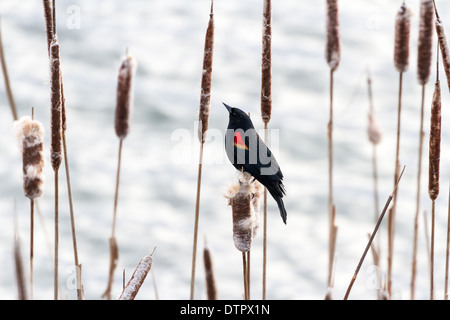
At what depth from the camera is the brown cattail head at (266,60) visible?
1676 millimetres

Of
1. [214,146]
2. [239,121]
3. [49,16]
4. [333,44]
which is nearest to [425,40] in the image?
[333,44]

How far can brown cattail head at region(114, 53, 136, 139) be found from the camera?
209cm

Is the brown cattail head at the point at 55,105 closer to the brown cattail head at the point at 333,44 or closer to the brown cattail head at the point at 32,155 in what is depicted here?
the brown cattail head at the point at 32,155

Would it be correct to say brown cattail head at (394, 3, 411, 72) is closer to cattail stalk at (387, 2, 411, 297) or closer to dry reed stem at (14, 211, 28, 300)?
cattail stalk at (387, 2, 411, 297)

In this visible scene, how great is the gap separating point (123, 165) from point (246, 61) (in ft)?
5.82

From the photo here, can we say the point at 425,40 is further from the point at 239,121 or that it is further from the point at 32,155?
the point at 32,155

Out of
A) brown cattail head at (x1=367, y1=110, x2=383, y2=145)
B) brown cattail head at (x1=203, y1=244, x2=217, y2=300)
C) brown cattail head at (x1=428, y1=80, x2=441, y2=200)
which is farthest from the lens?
brown cattail head at (x1=367, y1=110, x2=383, y2=145)

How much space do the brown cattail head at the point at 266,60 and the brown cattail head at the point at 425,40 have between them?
599mm

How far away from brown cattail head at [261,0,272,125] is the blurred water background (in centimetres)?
192

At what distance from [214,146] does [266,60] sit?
194 centimetres

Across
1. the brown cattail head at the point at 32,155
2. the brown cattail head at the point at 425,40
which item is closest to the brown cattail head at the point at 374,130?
the brown cattail head at the point at 425,40

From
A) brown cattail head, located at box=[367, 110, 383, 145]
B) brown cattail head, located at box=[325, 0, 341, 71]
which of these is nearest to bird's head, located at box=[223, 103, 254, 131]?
brown cattail head, located at box=[325, 0, 341, 71]

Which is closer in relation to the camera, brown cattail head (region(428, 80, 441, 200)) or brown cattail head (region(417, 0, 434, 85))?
brown cattail head (region(428, 80, 441, 200))
